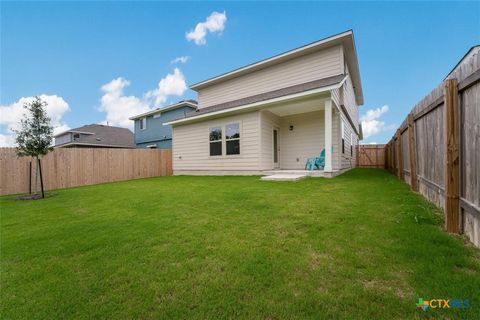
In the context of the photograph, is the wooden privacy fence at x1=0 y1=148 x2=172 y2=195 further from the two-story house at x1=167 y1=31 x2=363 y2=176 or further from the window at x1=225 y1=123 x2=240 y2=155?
the window at x1=225 y1=123 x2=240 y2=155

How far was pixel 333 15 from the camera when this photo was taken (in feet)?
34.0

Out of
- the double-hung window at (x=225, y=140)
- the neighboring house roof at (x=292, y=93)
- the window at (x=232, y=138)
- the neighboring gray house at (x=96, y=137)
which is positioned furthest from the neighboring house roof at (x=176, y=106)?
the window at (x=232, y=138)

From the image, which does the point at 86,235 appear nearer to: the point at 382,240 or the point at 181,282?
the point at 181,282

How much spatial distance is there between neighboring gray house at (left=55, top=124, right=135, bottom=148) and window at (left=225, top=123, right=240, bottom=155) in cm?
1729

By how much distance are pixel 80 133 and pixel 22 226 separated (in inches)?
930

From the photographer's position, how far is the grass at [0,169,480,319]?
1438 millimetres

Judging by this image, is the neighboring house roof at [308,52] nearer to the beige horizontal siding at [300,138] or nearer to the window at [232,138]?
the beige horizontal siding at [300,138]

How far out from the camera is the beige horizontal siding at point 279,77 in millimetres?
9508

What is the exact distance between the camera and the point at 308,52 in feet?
32.6

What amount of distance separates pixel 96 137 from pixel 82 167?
14.9m

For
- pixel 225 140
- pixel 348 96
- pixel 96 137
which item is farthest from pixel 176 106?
pixel 348 96

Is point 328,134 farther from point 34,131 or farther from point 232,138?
point 34,131

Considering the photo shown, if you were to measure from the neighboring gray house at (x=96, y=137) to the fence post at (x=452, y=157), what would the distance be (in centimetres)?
2503

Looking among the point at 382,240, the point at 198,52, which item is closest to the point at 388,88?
the point at 198,52
